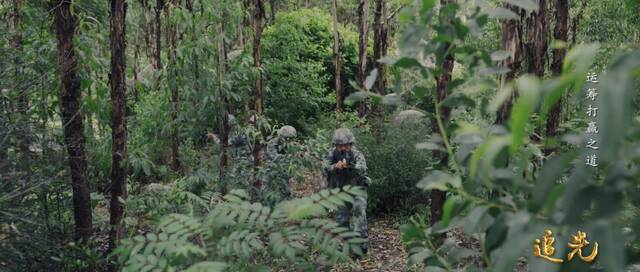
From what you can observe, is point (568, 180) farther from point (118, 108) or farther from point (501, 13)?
point (118, 108)

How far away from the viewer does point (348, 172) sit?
5621mm

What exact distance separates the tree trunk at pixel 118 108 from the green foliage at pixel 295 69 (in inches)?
286

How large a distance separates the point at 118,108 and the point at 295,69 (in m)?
8.15

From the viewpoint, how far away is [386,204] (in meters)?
7.26

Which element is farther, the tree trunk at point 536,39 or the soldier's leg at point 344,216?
the soldier's leg at point 344,216

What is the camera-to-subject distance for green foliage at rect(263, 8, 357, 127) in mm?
11648

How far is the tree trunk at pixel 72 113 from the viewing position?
11.2ft

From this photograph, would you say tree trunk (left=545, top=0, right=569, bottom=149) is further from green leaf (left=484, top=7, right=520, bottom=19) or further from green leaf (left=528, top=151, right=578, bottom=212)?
green leaf (left=528, top=151, right=578, bottom=212)

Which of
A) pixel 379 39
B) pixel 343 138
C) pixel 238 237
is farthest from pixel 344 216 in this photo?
pixel 379 39

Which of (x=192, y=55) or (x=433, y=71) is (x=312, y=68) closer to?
(x=192, y=55)

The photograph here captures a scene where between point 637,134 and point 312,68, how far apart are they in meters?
11.5

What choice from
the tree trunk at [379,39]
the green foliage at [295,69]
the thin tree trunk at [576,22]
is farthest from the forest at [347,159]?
the green foliage at [295,69]

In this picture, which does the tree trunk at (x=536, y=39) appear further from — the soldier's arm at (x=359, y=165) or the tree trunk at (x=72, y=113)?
the tree trunk at (x=72, y=113)

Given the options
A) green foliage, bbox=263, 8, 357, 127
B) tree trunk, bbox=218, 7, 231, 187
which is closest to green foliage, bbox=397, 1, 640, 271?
tree trunk, bbox=218, 7, 231, 187
